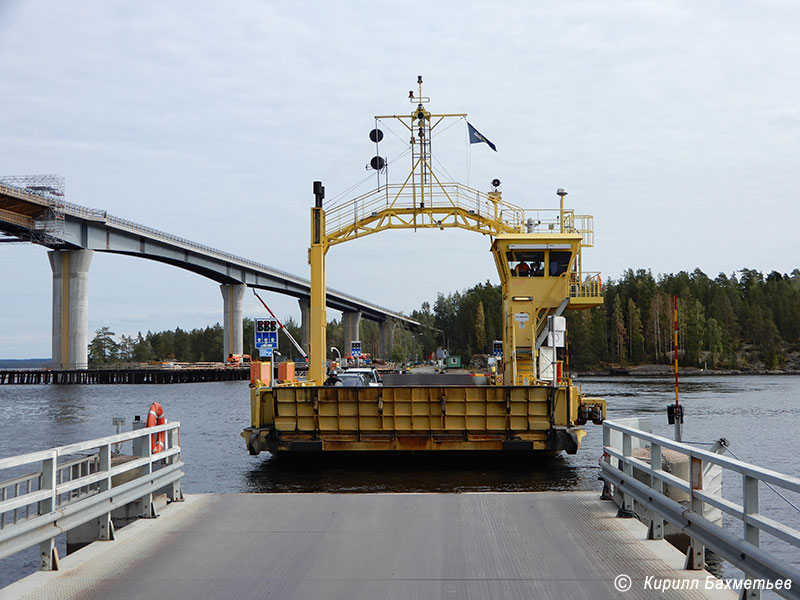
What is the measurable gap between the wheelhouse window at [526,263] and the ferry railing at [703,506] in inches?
522

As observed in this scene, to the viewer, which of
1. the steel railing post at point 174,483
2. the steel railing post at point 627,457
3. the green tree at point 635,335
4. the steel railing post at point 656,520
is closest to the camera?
the steel railing post at point 656,520

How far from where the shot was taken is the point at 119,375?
325 feet

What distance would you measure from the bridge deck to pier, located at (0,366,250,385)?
79115 mm

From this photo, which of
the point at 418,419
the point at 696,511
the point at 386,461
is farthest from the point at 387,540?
the point at 386,461

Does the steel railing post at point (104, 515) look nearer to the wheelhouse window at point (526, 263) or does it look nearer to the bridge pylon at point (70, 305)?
the wheelhouse window at point (526, 263)

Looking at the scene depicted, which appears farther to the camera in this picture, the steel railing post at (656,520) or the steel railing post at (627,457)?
the steel railing post at (627,457)

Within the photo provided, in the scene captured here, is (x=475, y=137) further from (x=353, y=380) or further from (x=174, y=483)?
(x=174, y=483)

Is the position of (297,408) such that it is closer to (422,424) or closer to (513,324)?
(422,424)

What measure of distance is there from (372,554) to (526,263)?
1679cm

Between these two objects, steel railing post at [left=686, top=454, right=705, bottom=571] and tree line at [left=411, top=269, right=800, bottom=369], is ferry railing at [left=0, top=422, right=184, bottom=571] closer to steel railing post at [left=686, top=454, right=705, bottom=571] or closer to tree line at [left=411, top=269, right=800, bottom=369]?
steel railing post at [left=686, top=454, right=705, bottom=571]

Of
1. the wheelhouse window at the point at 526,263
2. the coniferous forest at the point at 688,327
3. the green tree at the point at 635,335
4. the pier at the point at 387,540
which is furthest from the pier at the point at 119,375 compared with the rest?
the pier at the point at 387,540

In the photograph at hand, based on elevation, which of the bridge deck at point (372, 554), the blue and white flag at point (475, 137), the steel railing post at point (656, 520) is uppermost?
the blue and white flag at point (475, 137)

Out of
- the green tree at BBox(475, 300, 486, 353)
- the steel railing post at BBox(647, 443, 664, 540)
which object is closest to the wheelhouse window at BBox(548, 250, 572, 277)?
the steel railing post at BBox(647, 443, 664, 540)

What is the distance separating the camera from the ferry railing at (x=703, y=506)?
5457mm
